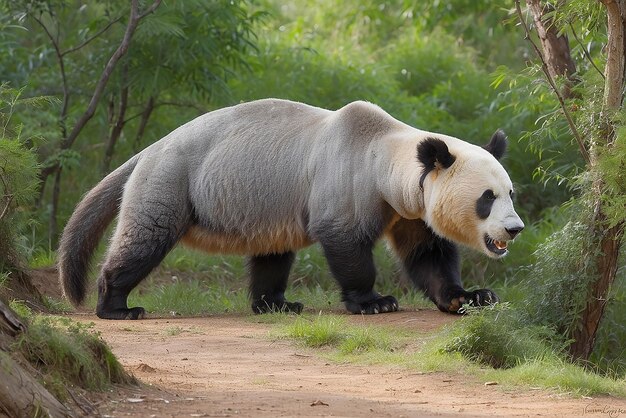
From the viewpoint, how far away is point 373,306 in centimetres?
869

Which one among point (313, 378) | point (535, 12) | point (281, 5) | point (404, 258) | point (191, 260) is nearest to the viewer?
point (313, 378)

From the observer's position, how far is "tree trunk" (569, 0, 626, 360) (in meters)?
7.30

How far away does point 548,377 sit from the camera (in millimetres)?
6031

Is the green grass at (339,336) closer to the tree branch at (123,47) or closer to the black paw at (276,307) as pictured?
the black paw at (276,307)

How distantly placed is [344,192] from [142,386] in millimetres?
3793

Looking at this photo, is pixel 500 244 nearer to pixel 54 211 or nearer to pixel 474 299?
pixel 474 299

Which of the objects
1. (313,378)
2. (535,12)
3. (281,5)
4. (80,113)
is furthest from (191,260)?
(281,5)

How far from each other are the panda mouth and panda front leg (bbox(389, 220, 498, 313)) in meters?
0.53

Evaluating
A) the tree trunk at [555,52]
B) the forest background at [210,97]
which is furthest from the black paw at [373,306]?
the tree trunk at [555,52]

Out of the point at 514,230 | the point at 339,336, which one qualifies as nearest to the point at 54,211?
the point at 339,336

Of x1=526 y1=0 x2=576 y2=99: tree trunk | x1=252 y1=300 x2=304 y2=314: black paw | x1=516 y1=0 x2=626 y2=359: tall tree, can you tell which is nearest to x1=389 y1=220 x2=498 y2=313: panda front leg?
x1=252 y1=300 x2=304 y2=314: black paw

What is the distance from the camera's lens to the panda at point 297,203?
328 inches

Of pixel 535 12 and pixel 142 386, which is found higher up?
pixel 535 12

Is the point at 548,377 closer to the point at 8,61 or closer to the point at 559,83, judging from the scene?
the point at 559,83
